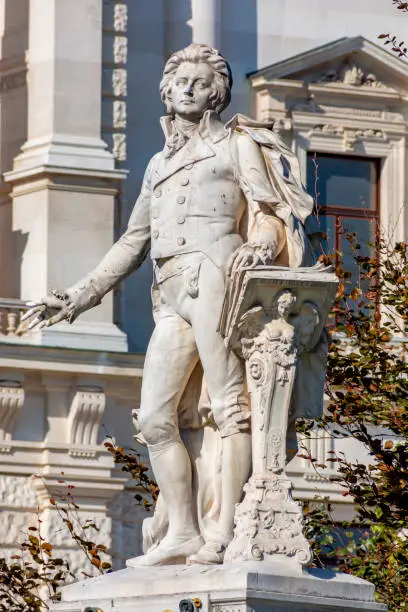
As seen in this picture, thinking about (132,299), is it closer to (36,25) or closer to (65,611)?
(36,25)

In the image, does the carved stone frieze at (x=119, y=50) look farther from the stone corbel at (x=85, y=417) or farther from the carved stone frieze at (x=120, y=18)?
the stone corbel at (x=85, y=417)

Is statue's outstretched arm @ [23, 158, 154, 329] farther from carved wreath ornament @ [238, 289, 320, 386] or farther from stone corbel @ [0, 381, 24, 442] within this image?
stone corbel @ [0, 381, 24, 442]

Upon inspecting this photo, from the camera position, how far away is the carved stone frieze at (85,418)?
2831 centimetres

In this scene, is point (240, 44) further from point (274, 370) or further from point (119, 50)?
point (274, 370)

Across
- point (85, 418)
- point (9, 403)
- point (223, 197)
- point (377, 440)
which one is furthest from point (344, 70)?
point (223, 197)

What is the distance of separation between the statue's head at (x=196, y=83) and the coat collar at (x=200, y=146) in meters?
0.07

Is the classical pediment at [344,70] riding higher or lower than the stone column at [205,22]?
lower

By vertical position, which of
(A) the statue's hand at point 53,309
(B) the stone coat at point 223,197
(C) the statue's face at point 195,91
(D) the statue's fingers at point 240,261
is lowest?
(A) the statue's hand at point 53,309

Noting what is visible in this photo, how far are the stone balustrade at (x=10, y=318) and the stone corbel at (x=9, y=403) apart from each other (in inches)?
17.3

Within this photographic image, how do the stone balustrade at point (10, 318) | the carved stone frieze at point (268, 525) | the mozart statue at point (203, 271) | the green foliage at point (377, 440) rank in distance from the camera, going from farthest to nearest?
1. the stone balustrade at point (10, 318)
2. the green foliage at point (377, 440)
3. the mozart statue at point (203, 271)
4. the carved stone frieze at point (268, 525)

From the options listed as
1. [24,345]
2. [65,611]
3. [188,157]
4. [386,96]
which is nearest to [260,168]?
[188,157]

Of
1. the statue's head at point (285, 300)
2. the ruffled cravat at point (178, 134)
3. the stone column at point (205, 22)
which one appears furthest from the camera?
the stone column at point (205, 22)

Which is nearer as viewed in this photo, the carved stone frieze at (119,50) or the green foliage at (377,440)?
the green foliage at (377,440)

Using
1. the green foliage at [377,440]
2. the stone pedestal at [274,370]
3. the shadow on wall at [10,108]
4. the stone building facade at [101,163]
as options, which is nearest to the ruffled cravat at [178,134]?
the stone pedestal at [274,370]
